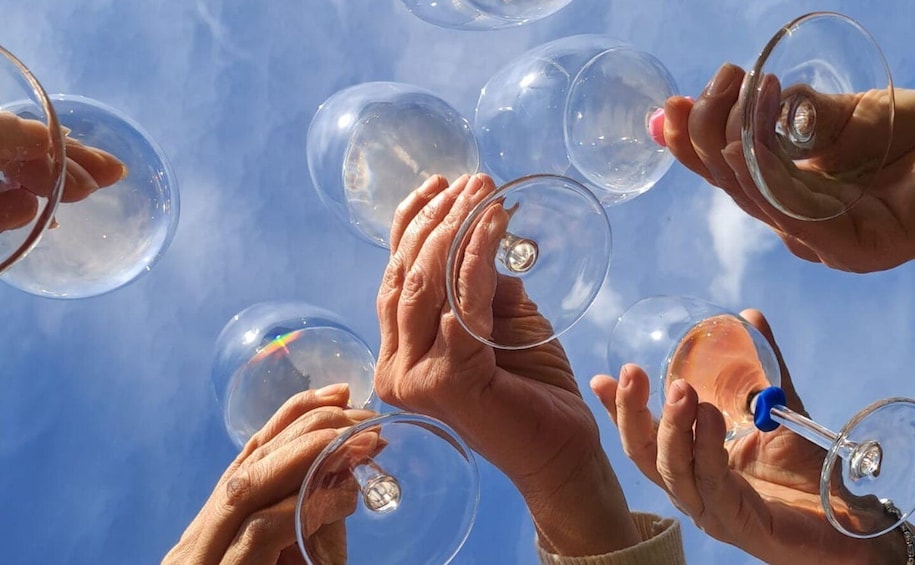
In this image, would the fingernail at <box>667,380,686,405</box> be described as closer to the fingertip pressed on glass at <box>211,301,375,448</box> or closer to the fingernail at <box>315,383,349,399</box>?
the fingernail at <box>315,383,349,399</box>

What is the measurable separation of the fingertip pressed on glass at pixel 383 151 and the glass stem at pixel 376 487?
40.0 inches

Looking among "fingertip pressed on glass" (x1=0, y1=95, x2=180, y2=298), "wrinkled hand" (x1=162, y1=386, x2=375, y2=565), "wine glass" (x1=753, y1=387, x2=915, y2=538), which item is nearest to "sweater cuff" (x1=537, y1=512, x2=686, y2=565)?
"wine glass" (x1=753, y1=387, x2=915, y2=538)

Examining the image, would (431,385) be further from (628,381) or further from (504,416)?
(628,381)

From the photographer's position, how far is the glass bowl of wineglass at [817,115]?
6.81 feet

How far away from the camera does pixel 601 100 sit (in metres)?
3.05

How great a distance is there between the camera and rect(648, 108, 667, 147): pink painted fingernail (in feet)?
9.44

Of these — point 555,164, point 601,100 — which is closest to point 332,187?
point 555,164

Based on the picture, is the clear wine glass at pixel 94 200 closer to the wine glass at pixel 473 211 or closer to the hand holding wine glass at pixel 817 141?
the wine glass at pixel 473 211

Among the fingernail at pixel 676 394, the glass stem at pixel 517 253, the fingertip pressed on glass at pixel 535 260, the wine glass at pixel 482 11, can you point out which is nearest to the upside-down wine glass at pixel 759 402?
the fingernail at pixel 676 394

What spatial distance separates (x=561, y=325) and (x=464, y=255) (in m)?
0.48

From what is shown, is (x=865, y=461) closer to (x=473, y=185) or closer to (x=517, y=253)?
(x=517, y=253)

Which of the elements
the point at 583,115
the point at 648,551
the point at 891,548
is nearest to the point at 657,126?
the point at 583,115

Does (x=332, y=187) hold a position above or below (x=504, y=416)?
above

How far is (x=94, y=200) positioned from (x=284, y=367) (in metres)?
1.05
